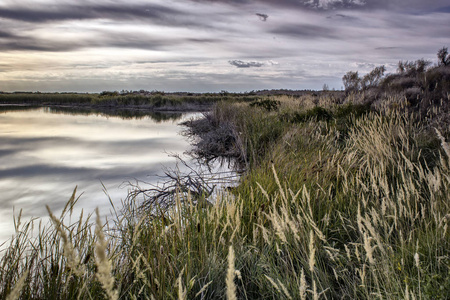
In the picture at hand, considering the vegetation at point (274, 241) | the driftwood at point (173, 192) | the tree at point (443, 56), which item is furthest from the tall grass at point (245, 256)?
the tree at point (443, 56)

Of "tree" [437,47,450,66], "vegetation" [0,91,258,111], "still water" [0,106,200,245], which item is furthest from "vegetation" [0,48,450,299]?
"vegetation" [0,91,258,111]

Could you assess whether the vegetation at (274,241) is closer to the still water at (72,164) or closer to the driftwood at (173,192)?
the driftwood at (173,192)

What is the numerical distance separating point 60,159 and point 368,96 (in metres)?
12.3

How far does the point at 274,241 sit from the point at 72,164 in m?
7.17

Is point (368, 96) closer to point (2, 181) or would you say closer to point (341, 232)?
point (341, 232)

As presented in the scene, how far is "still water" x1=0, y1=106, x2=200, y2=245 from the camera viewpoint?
547 cm

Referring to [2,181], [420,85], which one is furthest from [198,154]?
[420,85]

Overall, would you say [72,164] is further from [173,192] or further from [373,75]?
[373,75]

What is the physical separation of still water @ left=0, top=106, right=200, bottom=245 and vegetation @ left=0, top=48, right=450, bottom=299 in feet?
1.58

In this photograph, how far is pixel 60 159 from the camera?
9289mm

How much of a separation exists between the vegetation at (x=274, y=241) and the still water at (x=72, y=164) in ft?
1.58

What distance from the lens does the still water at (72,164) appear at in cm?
547

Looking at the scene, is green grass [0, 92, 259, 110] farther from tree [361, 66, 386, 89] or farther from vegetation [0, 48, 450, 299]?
vegetation [0, 48, 450, 299]

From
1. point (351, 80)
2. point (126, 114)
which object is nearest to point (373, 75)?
point (351, 80)
